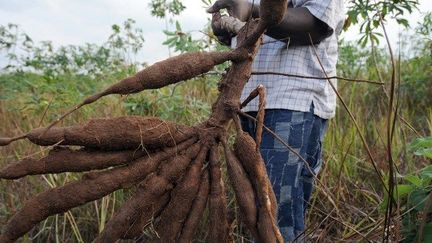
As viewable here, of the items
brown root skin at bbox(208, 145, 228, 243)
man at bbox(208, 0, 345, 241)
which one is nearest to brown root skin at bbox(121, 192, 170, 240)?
brown root skin at bbox(208, 145, 228, 243)

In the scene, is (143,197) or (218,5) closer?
(143,197)

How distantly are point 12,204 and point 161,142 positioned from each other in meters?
1.68

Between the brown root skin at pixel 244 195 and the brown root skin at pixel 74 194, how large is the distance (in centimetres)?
25

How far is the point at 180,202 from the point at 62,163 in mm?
359

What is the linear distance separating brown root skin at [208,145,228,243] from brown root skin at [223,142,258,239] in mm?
50

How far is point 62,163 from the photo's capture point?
54.2 inches

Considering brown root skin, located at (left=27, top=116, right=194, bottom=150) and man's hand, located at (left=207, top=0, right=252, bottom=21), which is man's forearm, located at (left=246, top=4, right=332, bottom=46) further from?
brown root skin, located at (left=27, top=116, right=194, bottom=150)

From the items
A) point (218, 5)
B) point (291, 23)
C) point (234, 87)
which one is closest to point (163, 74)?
point (234, 87)

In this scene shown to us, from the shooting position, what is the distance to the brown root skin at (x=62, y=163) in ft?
4.53

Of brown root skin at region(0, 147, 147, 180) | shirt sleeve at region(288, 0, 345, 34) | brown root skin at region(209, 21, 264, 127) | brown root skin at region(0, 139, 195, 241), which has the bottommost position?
brown root skin at region(0, 139, 195, 241)

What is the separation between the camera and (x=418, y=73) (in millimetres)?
4582

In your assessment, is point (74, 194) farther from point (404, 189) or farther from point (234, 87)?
point (404, 189)

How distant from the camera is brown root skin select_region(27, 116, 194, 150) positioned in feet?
4.42

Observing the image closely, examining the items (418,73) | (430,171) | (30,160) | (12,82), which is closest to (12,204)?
(30,160)
